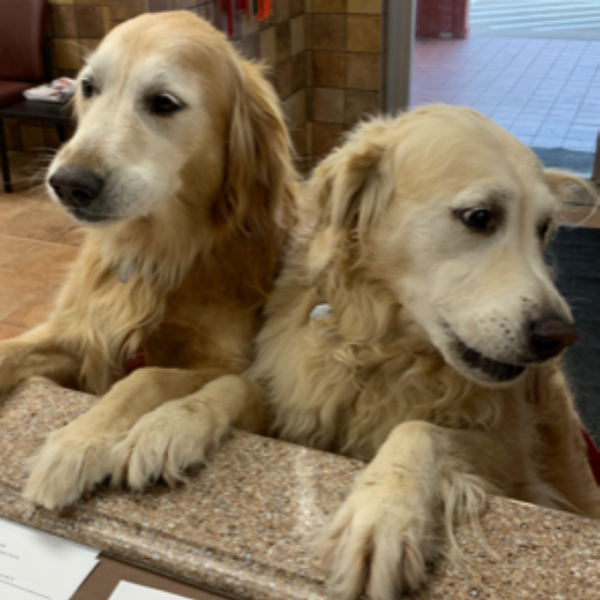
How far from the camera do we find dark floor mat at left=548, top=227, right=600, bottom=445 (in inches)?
102

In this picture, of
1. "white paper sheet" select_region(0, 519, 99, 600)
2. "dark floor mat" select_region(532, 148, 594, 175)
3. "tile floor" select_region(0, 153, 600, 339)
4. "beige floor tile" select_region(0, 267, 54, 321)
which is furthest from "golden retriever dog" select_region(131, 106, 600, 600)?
"dark floor mat" select_region(532, 148, 594, 175)

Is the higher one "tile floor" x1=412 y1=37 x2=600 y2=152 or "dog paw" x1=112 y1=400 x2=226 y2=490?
"dog paw" x1=112 y1=400 x2=226 y2=490

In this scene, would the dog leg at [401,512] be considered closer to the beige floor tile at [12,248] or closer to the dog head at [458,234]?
the dog head at [458,234]

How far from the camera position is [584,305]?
121 inches

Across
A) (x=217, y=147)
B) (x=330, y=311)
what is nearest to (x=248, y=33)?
(x=217, y=147)

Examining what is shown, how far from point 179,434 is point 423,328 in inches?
15.8

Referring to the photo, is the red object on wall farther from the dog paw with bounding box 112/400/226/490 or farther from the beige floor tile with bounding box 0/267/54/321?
the dog paw with bounding box 112/400/226/490

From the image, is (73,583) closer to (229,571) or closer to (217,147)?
(229,571)

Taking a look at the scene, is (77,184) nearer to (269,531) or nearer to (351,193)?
(351,193)

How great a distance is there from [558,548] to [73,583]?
1.89 ft

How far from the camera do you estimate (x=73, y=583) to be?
86 centimetres

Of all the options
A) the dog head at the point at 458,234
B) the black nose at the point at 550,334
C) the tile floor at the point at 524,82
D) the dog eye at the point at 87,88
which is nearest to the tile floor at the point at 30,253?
the tile floor at the point at 524,82

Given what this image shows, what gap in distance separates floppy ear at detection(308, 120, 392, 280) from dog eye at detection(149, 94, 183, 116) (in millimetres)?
286

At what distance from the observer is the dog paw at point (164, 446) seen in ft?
3.14
